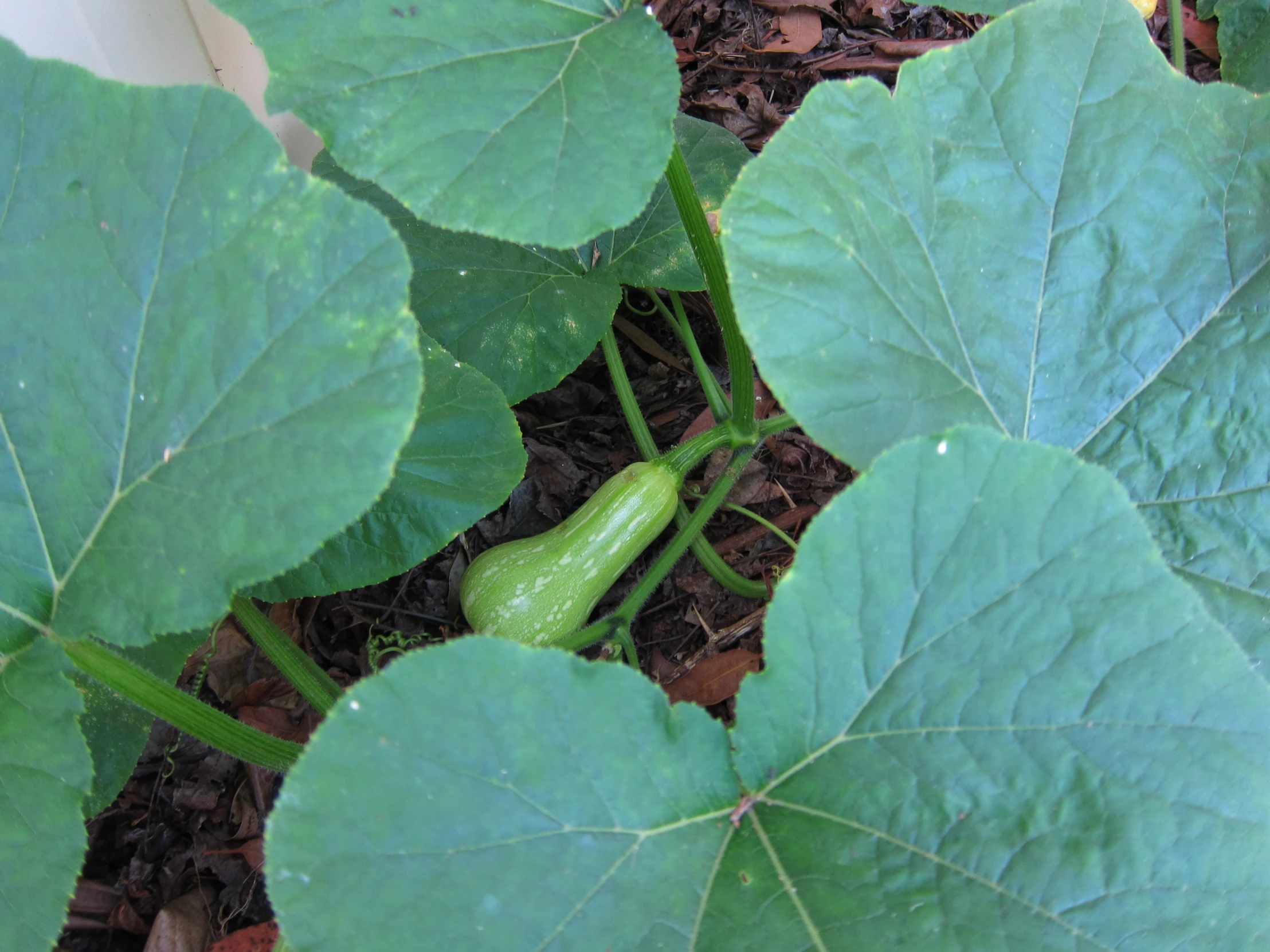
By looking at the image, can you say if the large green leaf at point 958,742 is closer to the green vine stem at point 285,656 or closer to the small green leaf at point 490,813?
the small green leaf at point 490,813

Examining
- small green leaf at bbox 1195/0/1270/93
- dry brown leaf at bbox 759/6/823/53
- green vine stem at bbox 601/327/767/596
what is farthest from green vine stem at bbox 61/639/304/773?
small green leaf at bbox 1195/0/1270/93

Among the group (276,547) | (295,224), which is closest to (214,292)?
(295,224)

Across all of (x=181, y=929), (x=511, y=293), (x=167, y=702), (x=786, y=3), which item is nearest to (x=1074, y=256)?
(x=511, y=293)

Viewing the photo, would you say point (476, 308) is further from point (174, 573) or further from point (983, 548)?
point (983, 548)

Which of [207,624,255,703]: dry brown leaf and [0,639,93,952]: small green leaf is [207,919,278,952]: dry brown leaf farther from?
[0,639,93,952]: small green leaf

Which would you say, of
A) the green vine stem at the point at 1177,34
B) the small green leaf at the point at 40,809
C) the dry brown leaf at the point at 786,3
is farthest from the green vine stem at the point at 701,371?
the green vine stem at the point at 1177,34

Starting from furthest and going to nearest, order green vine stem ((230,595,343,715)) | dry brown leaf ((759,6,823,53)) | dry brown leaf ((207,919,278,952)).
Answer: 1. dry brown leaf ((759,6,823,53))
2. dry brown leaf ((207,919,278,952))
3. green vine stem ((230,595,343,715))
